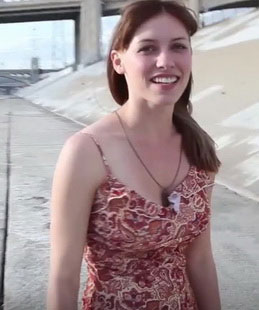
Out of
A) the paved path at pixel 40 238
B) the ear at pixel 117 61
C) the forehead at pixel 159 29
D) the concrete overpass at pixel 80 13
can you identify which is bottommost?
the concrete overpass at pixel 80 13

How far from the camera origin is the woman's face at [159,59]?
229 centimetres

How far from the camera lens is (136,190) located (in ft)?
7.57

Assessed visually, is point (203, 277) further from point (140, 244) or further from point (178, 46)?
point (178, 46)

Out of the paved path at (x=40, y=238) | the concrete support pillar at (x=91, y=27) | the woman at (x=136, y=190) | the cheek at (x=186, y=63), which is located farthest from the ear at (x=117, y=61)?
the concrete support pillar at (x=91, y=27)

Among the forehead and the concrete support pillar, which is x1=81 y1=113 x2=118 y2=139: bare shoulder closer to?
the forehead

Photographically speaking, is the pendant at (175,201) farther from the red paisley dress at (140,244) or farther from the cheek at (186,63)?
the cheek at (186,63)

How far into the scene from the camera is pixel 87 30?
53344 mm

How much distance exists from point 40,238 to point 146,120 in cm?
389

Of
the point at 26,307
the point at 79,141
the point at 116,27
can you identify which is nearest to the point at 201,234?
the point at 79,141

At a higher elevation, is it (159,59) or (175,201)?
(159,59)

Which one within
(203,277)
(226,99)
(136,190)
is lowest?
(226,99)

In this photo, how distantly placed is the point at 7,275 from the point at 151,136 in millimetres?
2914

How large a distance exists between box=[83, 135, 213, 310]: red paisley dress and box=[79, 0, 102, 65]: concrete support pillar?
50.0 m

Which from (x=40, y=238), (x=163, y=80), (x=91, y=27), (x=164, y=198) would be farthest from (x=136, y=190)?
(x=91, y=27)
